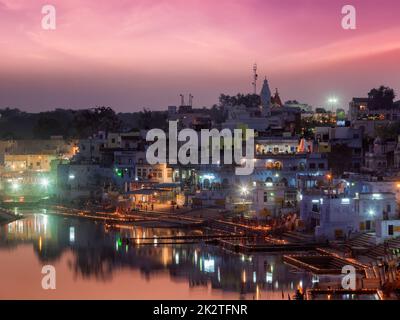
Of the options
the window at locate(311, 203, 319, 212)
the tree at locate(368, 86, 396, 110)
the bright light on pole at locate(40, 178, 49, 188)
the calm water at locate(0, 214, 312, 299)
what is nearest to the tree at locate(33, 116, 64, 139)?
the bright light on pole at locate(40, 178, 49, 188)

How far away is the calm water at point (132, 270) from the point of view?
61.3 ft

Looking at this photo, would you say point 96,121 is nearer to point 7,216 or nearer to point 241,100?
point 241,100

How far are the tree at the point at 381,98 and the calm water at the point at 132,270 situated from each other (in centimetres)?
2386

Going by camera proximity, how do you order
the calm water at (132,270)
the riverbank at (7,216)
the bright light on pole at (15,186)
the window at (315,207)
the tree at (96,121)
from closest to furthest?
the calm water at (132,270) → the window at (315,207) → the riverbank at (7,216) → the bright light on pole at (15,186) → the tree at (96,121)

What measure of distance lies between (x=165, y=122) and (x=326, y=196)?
29367mm

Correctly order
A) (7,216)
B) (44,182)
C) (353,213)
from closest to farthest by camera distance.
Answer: (353,213) → (7,216) → (44,182)

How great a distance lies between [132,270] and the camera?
21375 mm

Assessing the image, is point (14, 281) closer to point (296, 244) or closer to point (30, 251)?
point (30, 251)

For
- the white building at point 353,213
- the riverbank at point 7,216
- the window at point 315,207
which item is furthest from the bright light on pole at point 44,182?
the white building at point 353,213

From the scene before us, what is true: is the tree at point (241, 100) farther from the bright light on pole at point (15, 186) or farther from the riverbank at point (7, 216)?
the riverbank at point (7, 216)

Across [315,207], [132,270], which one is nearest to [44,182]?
[315,207]

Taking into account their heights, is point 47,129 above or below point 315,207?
above

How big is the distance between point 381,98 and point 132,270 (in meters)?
31.1

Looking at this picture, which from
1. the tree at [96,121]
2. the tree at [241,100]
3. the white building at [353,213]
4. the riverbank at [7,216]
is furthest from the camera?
the tree at [241,100]
